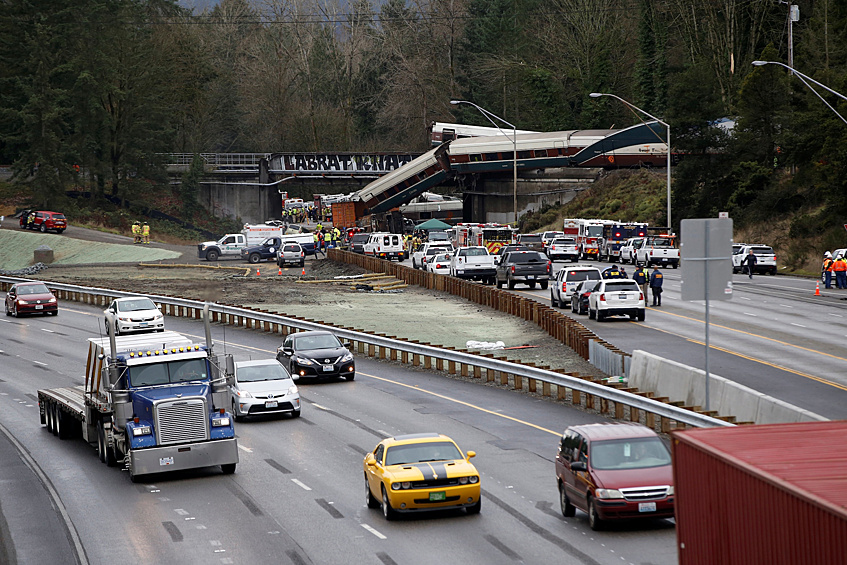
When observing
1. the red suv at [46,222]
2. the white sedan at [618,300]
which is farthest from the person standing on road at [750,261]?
the red suv at [46,222]

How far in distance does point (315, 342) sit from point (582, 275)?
1633 cm

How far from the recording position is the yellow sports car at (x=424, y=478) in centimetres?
1681

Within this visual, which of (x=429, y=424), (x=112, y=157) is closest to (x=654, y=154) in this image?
(x=112, y=157)

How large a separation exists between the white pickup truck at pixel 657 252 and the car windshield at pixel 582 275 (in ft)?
59.6

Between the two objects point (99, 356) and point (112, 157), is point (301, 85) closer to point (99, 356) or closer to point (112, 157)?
point (112, 157)

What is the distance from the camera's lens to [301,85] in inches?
5315

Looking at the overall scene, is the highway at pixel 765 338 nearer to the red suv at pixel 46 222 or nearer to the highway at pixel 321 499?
the highway at pixel 321 499

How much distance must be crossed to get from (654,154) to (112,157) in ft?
167

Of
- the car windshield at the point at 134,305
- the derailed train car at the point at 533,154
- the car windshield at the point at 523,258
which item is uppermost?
the derailed train car at the point at 533,154

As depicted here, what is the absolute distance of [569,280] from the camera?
4531cm

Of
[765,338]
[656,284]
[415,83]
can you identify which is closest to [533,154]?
[415,83]

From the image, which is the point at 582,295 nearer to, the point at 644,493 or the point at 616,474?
the point at 616,474

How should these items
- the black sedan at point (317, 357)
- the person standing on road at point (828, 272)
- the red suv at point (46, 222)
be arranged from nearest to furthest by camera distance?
the black sedan at point (317, 357) < the person standing on road at point (828, 272) < the red suv at point (46, 222)

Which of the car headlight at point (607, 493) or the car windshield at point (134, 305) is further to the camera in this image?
the car windshield at point (134, 305)
